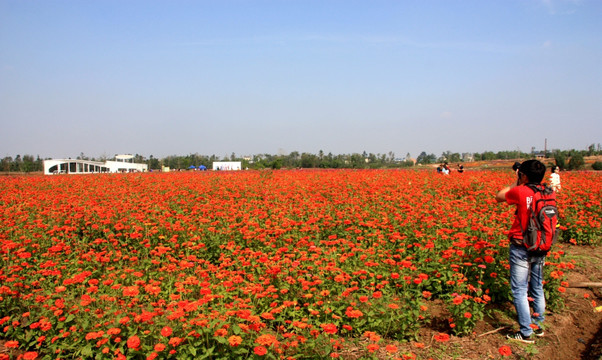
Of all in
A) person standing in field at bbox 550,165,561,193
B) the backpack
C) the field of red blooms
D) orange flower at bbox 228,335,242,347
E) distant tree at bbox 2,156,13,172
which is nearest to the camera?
orange flower at bbox 228,335,242,347

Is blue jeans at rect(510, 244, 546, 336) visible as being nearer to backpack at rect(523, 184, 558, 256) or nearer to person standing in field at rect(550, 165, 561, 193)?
backpack at rect(523, 184, 558, 256)

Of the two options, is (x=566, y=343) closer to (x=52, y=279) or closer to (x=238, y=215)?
(x=238, y=215)

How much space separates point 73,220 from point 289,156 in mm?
98031

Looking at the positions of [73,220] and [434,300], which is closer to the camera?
[434,300]

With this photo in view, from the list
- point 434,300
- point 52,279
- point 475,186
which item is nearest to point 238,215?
A: point 52,279

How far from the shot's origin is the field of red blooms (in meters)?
2.92

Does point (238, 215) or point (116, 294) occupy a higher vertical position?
point (238, 215)

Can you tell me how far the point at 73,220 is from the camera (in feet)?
20.2

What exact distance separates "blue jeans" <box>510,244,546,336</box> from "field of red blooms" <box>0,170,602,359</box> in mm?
287

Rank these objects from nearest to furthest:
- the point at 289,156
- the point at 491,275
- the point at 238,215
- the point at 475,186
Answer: the point at 491,275
the point at 238,215
the point at 475,186
the point at 289,156

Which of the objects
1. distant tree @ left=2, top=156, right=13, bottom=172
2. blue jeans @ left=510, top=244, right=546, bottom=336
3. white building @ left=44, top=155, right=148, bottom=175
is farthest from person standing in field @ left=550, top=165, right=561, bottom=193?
distant tree @ left=2, top=156, right=13, bottom=172

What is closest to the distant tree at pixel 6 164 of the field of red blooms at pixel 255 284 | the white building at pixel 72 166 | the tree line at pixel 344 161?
the tree line at pixel 344 161

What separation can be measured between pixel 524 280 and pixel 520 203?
0.72m

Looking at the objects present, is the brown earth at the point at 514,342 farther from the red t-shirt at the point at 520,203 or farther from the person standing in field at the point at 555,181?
the person standing in field at the point at 555,181
